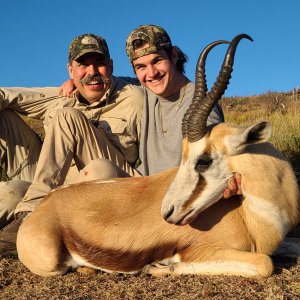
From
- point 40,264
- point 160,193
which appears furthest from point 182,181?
point 40,264

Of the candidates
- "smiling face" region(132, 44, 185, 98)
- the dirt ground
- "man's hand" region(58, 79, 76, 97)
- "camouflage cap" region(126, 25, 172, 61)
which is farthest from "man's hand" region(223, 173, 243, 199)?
"man's hand" region(58, 79, 76, 97)

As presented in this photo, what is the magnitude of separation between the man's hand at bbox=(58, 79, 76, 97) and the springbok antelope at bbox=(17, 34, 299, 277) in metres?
2.84

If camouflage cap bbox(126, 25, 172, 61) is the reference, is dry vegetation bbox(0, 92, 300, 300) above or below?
below

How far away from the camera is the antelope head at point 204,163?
15.6 ft

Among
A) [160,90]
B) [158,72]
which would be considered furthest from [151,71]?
[160,90]

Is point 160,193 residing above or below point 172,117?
below

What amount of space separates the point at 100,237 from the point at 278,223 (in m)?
1.76

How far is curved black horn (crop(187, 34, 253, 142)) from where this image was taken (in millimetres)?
4754

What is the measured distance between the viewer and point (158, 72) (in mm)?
6672


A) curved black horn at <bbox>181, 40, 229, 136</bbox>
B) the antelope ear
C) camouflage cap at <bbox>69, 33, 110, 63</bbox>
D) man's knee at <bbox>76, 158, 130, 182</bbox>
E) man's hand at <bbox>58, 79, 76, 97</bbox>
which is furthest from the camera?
man's hand at <bbox>58, 79, 76, 97</bbox>

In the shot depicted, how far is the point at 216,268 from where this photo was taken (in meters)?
4.78

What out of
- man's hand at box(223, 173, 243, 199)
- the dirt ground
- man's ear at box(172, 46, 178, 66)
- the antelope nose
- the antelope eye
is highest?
man's ear at box(172, 46, 178, 66)

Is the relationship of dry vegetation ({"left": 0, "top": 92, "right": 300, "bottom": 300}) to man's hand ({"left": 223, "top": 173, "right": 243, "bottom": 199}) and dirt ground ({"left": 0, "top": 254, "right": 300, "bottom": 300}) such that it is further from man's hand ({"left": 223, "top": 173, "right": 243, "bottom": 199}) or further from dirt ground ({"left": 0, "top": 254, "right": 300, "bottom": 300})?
man's hand ({"left": 223, "top": 173, "right": 243, "bottom": 199})

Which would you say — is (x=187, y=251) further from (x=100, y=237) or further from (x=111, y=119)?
(x=111, y=119)
